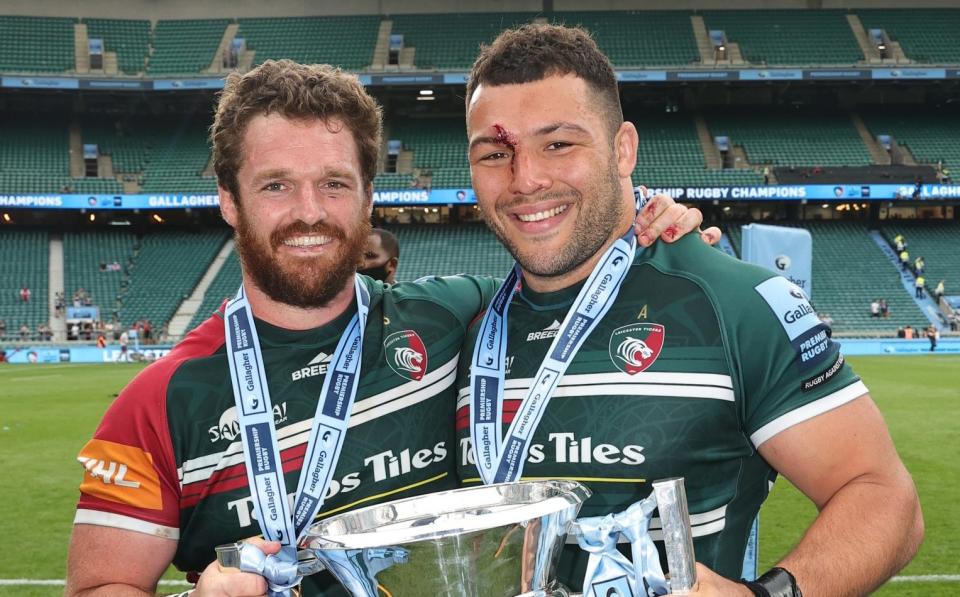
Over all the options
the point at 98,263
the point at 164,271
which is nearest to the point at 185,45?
the point at 98,263

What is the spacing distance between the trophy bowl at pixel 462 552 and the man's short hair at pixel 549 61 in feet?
4.15

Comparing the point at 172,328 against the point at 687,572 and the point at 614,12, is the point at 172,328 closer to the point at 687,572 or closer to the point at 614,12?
the point at 614,12

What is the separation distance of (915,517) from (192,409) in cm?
187

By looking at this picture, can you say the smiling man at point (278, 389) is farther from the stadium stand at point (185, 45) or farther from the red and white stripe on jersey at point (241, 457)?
the stadium stand at point (185, 45)

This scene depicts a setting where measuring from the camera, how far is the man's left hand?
8.72 feet

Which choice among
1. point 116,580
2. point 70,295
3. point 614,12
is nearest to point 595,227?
point 116,580

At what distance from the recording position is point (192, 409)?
8.19 ft

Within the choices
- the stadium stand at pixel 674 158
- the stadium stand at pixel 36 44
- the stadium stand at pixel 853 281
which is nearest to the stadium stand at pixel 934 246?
the stadium stand at pixel 853 281

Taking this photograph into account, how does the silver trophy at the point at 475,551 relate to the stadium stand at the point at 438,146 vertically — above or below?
below

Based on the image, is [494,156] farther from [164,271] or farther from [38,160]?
[38,160]

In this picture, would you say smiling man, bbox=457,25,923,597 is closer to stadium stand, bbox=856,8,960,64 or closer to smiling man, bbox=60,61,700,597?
smiling man, bbox=60,61,700,597

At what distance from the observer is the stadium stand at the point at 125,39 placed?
39.9 meters

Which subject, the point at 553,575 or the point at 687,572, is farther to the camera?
the point at 553,575

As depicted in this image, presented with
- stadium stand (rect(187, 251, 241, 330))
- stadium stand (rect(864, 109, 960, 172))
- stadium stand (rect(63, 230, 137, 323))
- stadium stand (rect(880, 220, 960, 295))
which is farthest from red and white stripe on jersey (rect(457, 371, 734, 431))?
stadium stand (rect(864, 109, 960, 172))
